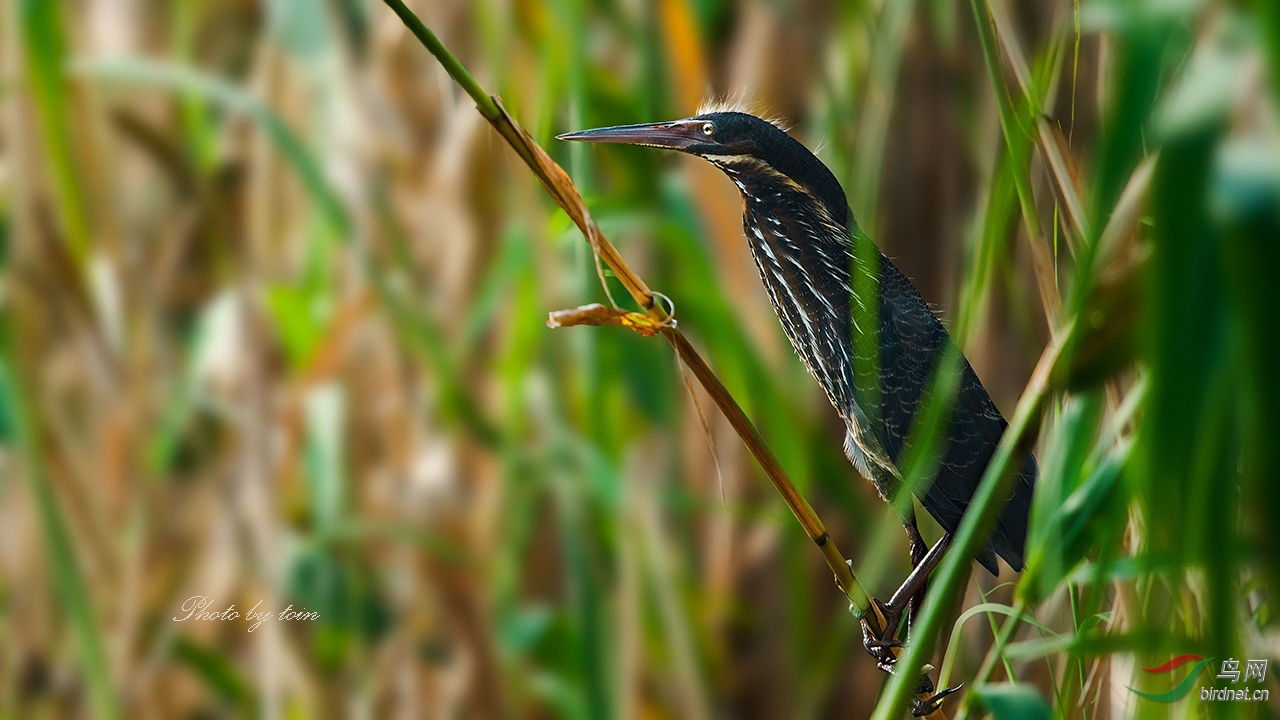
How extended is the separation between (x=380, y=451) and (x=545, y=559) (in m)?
0.30

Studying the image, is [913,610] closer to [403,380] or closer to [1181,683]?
[1181,683]

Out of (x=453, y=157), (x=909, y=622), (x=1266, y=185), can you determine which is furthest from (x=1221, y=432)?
(x=453, y=157)

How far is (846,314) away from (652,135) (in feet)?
0.40

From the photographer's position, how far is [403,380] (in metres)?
1.49

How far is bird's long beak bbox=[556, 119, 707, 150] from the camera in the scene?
1.33 ft

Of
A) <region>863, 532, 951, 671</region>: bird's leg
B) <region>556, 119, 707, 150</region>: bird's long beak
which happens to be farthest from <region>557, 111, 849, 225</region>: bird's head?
<region>863, 532, 951, 671</region>: bird's leg

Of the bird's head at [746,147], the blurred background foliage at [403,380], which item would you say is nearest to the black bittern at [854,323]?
the bird's head at [746,147]

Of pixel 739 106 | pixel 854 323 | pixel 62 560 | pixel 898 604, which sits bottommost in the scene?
pixel 62 560

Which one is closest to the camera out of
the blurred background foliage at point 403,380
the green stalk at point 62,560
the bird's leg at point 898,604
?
the bird's leg at point 898,604

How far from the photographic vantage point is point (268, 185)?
1429mm

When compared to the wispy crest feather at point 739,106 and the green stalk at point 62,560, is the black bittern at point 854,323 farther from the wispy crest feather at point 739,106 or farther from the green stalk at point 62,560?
the green stalk at point 62,560

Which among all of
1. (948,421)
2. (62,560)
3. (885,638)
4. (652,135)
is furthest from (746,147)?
(62,560)

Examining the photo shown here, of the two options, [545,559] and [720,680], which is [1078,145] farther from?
[545,559]

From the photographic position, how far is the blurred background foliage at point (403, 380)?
40.7 inches
